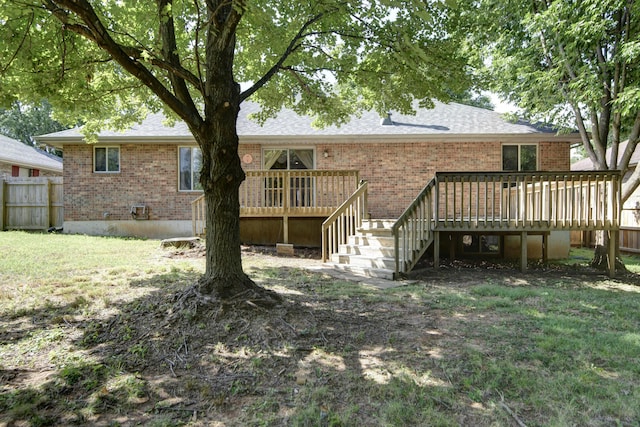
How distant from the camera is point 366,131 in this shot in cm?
1299

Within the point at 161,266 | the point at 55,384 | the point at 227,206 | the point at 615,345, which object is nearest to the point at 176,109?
the point at 227,206

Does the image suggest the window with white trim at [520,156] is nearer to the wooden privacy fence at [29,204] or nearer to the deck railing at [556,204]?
the deck railing at [556,204]

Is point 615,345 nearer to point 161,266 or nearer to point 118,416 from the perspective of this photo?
point 118,416

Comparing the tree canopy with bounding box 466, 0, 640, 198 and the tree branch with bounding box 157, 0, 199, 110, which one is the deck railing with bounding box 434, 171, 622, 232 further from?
the tree branch with bounding box 157, 0, 199, 110

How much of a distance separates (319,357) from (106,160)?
40.9 ft

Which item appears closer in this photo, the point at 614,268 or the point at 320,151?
the point at 614,268

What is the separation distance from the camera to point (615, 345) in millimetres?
3873

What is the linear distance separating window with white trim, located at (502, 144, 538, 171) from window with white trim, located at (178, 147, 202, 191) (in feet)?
32.7

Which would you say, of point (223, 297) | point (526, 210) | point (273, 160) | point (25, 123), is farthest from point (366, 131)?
point (25, 123)

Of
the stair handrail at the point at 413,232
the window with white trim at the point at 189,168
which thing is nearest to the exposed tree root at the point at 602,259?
the stair handrail at the point at 413,232

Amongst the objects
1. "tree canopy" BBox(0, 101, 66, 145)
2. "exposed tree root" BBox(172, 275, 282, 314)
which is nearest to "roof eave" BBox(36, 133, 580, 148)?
"exposed tree root" BBox(172, 275, 282, 314)

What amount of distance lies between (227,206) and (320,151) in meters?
8.90

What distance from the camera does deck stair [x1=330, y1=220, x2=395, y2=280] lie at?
25.2 ft

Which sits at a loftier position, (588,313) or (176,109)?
(176,109)
